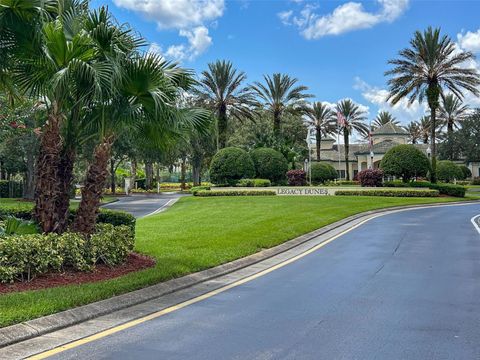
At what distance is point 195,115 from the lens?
10.0 m

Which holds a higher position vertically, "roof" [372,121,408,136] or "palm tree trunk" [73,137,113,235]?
"roof" [372,121,408,136]

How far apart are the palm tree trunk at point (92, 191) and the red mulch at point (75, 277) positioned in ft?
2.86

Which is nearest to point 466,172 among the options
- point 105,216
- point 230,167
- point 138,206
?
point 230,167

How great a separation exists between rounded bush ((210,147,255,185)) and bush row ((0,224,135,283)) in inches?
1352

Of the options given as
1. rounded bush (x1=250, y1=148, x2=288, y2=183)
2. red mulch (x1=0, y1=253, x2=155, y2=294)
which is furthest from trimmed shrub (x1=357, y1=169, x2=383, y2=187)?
red mulch (x1=0, y1=253, x2=155, y2=294)

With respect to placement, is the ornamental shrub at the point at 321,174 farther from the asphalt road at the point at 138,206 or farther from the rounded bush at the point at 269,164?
the asphalt road at the point at 138,206

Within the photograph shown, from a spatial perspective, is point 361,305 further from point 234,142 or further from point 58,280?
point 234,142

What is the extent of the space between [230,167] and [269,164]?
17.2 feet

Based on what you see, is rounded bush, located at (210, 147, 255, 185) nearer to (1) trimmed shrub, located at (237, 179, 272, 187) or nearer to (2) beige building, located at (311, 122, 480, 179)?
(1) trimmed shrub, located at (237, 179, 272, 187)

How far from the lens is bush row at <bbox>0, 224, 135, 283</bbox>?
7.25m

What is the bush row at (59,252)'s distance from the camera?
725 centimetres

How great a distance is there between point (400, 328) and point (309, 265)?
4670mm

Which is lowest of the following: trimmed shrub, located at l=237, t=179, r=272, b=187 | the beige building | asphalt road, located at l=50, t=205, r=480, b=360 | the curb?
asphalt road, located at l=50, t=205, r=480, b=360

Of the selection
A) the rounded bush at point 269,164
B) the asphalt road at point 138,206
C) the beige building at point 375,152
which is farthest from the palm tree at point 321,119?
the asphalt road at point 138,206
